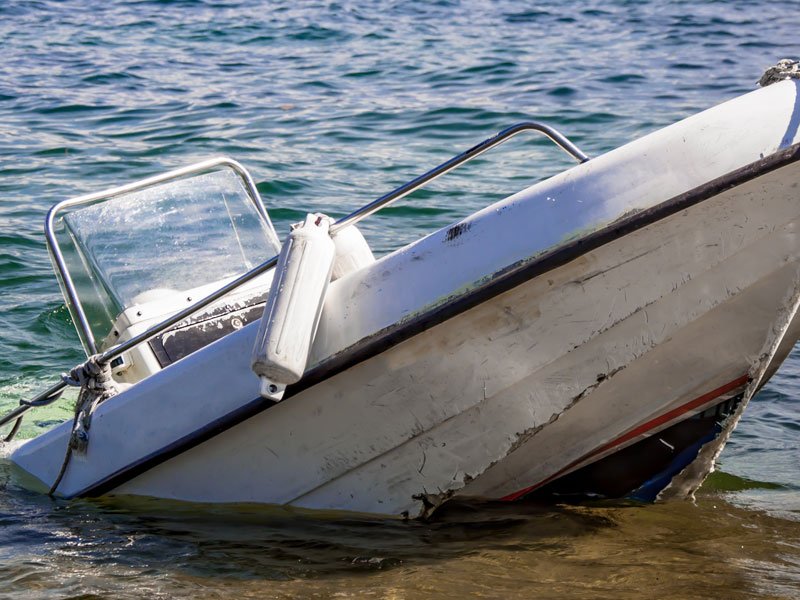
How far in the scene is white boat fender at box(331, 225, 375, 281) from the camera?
12.0ft

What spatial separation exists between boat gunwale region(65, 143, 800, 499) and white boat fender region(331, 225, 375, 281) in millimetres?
498

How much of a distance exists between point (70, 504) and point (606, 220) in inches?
81.6

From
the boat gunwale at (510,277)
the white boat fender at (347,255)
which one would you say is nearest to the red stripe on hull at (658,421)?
the boat gunwale at (510,277)

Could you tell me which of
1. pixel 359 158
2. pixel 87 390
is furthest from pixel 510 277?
pixel 359 158

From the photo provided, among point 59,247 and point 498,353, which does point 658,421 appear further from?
point 59,247

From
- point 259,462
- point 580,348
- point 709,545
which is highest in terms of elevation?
point 580,348

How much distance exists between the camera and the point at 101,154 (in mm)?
8891

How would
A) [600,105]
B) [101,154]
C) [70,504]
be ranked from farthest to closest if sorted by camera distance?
[600,105] → [101,154] → [70,504]

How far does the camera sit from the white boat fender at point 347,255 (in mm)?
3660

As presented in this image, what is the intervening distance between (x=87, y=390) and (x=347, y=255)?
→ 3.15ft

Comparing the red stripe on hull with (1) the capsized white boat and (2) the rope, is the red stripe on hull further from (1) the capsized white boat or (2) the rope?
(2) the rope

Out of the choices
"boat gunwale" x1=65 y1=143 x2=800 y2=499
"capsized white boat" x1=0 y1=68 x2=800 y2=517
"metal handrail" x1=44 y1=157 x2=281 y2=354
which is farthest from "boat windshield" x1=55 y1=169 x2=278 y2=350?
"boat gunwale" x1=65 y1=143 x2=800 y2=499

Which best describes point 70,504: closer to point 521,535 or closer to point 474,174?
point 521,535

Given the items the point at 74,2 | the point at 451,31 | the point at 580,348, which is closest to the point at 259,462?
the point at 580,348
